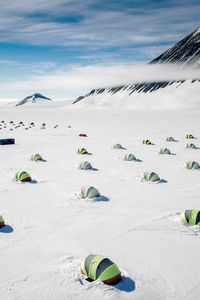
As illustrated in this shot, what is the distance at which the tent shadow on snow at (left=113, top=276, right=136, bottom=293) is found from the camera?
27.7 ft

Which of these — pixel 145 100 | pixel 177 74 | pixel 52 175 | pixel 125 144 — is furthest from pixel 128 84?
pixel 52 175

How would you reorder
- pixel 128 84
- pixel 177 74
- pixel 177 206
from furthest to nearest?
pixel 128 84 < pixel 177 74 < pixel 177 206

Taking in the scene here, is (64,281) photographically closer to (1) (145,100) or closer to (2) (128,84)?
(1) (145,100)

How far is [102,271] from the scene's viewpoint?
8.62 m

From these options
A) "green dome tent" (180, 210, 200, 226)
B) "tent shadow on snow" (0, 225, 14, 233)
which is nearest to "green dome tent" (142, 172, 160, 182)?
"green dome tent" (180, 210, 200, 226)

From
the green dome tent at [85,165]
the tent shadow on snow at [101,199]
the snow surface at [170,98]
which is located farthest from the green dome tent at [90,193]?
the snow surface at [170,98]

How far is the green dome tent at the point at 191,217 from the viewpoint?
1202 centimetres

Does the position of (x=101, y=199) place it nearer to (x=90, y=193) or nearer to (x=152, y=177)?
(x=90, y=193)

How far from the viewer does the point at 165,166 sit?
22.7 m

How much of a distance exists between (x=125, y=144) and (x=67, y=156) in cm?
880

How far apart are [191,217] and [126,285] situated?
4523 millimetres

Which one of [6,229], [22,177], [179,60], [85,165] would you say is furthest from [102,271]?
[179,60]

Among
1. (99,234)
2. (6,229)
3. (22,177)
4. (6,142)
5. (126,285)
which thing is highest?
(6,142)

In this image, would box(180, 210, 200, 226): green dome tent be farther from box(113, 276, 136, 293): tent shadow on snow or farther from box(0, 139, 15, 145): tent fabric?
box(0, 139, 15, 145): tent fabric
